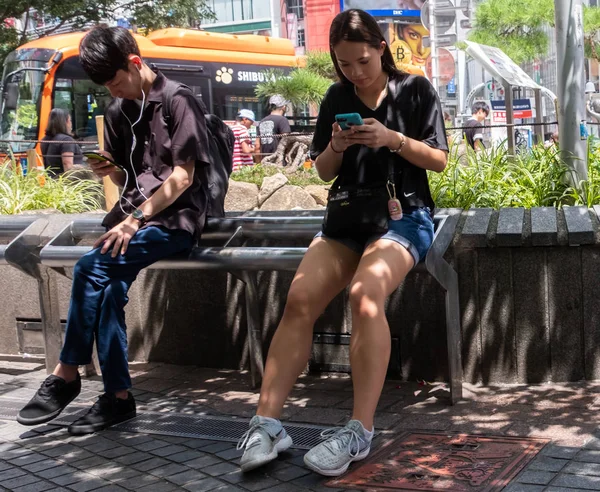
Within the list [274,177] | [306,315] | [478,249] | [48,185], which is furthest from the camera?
[274,177]

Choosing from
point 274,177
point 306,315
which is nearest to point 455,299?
point 306,315

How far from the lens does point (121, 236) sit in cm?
435

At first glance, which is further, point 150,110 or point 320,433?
point 150,110

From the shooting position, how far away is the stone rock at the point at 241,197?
1020 centimetres

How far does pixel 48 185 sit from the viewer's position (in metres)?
7.93

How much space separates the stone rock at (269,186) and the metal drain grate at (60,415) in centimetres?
538

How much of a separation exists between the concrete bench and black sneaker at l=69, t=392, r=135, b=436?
2.31 feet

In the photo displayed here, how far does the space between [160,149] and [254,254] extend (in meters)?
0.66

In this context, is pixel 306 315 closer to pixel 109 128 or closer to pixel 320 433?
pixel 320 433

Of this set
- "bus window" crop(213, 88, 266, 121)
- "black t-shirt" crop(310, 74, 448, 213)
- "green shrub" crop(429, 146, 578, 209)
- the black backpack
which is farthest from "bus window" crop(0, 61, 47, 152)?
"black t-shirt" crop(310, 74, 448, 213)

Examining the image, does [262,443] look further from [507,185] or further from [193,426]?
[507,185]

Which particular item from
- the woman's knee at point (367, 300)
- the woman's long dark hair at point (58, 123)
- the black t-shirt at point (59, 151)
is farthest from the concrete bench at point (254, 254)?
the woman's long dark hair at point (58, 123)

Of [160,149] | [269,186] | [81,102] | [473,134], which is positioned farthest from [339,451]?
[81,102]

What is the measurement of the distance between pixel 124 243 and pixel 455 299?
150cm
